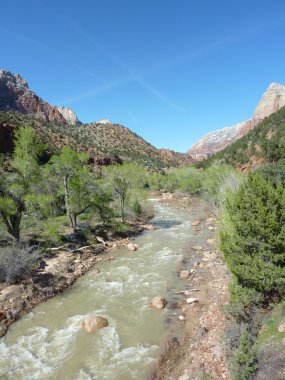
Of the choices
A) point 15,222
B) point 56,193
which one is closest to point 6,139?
point 56,193

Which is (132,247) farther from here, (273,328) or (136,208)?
(273,328)

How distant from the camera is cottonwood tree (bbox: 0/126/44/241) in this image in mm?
22594

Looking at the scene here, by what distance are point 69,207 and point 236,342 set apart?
22961 millimetres

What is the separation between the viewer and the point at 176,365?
12.4 meters

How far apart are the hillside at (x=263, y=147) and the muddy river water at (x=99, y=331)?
5575 centimetres

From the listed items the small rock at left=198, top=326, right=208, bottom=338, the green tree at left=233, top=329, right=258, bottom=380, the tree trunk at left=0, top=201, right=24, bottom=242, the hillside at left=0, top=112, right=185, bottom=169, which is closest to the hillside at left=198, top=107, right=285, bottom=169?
the hillside at left=0, top=112, right=185, bottom=169

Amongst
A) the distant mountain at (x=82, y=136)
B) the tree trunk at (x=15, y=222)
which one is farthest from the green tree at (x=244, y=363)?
the distant mountain at (x=82, y=136)

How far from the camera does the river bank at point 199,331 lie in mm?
11797

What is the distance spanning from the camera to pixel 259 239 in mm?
14023

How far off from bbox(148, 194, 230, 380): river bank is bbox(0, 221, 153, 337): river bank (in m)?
7.80

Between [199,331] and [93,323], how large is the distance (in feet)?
17.8

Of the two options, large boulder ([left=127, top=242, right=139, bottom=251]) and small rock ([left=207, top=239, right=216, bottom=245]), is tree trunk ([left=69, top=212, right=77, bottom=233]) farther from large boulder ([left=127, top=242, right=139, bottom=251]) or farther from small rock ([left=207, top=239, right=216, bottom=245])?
small rock ([left=207, top=239, right=216, bottom=245])

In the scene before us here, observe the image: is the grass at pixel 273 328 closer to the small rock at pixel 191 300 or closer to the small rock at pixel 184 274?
the small rock at pixel 191 300

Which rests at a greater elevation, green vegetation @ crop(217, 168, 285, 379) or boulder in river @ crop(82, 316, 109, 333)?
green vegetation @ crop(217, 168, 285, 379)
